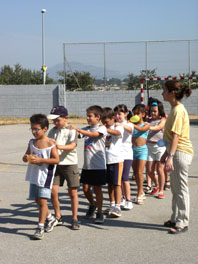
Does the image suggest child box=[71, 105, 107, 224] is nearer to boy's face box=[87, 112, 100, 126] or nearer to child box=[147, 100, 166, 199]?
boy's face box=[87, 112, 100, 126]

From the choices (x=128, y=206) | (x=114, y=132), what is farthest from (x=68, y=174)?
(x=128, y=206)

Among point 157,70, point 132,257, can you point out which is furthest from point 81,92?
point 132,257

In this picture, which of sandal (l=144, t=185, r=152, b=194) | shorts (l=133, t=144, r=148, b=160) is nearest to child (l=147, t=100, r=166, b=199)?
sandal (l=144, t=185, r=152, b=194)

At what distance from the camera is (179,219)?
Result: 518 cm

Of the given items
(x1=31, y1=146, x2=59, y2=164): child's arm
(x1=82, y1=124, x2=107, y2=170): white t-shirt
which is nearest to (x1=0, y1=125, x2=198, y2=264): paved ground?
(x1=82, y1=124, x2=107, y2=170): white t-shirt

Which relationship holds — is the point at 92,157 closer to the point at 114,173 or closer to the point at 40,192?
the point at 114,173

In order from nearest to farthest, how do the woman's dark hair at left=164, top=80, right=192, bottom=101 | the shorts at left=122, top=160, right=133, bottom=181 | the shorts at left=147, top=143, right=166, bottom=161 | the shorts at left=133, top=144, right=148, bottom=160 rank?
the woman's dark hair at left=164, top=80, right=192, bottom=101 → the shorts at left=122, top=160, right=133, bottom=181 → the shorts at left=133, top=144, right=148, bottom=160 → the shorts at left=147, top=143, right=166, bottom=161

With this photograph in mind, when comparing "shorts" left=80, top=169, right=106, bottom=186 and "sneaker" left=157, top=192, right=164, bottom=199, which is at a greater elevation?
"shorts" left=80, top=169, right=106, bottom=186

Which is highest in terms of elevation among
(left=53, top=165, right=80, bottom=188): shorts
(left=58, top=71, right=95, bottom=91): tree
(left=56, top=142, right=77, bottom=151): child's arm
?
(left=58, top=71, right=95, bottom=91): tree

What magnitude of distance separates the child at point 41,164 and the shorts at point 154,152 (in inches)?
99.1

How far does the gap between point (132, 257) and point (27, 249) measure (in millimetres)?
1148

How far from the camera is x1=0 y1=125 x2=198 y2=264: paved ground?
174 inches

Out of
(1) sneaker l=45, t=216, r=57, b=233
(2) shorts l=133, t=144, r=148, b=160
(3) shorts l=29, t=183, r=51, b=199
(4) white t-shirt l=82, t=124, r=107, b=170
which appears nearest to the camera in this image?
(3) shorts l=29, t=183, r=51, b=199

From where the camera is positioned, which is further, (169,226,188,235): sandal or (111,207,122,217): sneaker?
(111,207,122,217): sneaker
